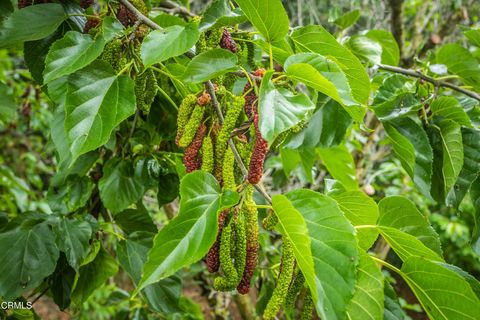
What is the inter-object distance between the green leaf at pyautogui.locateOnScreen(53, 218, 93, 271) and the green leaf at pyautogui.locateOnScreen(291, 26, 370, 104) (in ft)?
1.61

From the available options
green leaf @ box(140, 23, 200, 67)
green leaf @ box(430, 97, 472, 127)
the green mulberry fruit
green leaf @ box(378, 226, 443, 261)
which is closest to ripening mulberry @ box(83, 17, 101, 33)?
green leaf @ box(140, 23, 200, 67)

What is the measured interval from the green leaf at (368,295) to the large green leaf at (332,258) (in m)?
0.07

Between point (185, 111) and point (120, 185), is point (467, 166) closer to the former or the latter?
point (185, 111)

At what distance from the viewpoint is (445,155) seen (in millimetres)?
758

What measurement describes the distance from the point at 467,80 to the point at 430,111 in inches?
4.8

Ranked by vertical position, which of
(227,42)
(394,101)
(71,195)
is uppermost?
(227,42)

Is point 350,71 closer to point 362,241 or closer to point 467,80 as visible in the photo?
point 362,241

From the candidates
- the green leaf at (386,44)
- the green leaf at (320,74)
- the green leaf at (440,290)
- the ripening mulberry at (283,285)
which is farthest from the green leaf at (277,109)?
the green leaf at (386,44)

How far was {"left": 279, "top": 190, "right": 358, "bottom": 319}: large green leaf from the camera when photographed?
41cm

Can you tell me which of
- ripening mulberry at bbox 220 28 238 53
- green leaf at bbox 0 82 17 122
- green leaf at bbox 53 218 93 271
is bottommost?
green leaf at bbox 53 218 93 271

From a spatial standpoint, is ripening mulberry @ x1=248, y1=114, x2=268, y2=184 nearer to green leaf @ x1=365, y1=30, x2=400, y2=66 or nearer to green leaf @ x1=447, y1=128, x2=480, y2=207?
green leaf @ x1=447, y1=128, x2=480, y2=207

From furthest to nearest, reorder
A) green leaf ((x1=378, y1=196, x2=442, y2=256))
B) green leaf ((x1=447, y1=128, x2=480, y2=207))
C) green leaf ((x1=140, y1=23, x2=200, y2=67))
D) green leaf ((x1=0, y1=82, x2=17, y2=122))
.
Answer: green leaf ((x1=447, y1=128, x2=480, y2=207))
green leaf ((x1=0, y1=82, x2=17, y2=122))
green leaf ((x1=378, y1=196, x2=442, y2=256))
green leaf ((x1=140, y1=23, x2=200, y2=67))

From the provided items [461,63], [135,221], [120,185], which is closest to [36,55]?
[120,185]

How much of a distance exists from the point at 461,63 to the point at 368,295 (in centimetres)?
67
